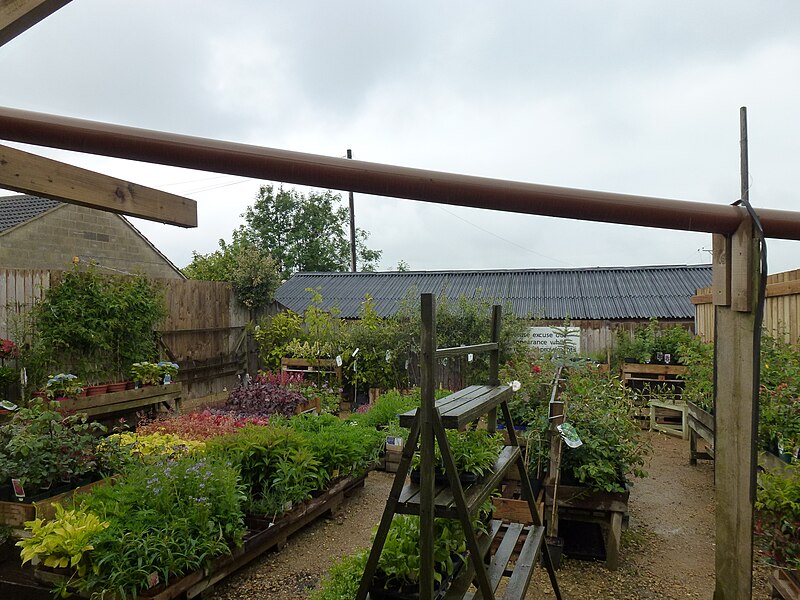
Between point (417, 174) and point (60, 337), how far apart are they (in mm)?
7518

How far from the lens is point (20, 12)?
1262mm

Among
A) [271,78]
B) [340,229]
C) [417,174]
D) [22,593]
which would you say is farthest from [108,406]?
[340,229]

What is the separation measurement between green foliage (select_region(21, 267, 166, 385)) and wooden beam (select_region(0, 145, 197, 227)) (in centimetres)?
494

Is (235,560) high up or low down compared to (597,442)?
down

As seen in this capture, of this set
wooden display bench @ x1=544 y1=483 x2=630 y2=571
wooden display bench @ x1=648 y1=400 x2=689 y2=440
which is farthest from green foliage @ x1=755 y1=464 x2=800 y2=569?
wooden display bench @ x1=648 y1=400 x2=689 y2=440

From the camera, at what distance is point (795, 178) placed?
645 centimetres

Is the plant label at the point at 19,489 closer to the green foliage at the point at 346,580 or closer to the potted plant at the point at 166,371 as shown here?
the green foliage at the point at 346,580

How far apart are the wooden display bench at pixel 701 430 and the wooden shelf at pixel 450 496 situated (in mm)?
3821

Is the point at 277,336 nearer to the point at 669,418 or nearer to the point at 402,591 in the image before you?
the point at 669,418

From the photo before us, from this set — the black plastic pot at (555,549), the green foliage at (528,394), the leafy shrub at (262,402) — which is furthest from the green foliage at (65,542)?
the leafy shrub at (262,402)

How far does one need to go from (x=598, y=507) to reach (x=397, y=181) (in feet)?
12.1

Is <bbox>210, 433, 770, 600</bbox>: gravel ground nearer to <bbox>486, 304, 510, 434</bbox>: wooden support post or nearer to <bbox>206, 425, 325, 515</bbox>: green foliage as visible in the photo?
<bbox>206, 425, 325, 515</bbox>: green foliage

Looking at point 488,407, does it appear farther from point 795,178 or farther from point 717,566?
point 795,178

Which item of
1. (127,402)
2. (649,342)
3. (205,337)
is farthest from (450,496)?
(205,337)
